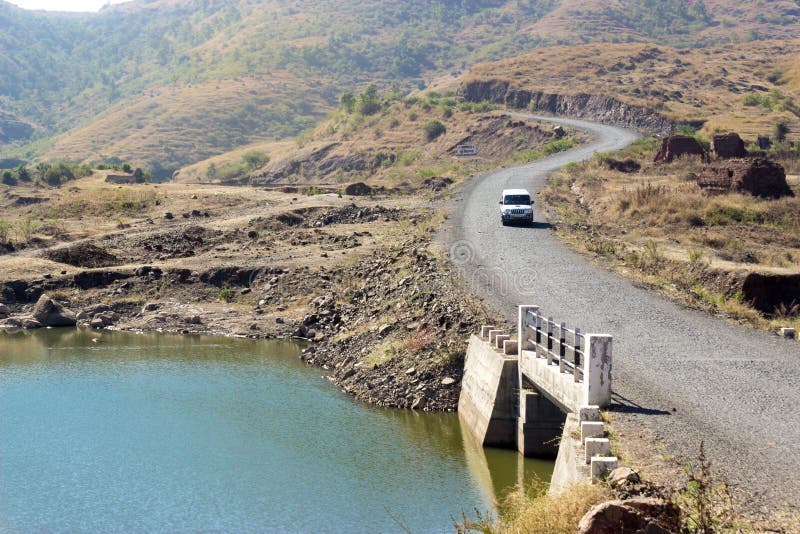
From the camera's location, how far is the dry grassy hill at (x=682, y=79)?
78125mm

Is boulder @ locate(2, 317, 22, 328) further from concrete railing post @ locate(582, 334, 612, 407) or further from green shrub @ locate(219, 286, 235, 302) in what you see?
concrete railing post @ locate(582, 334, 612, 407)

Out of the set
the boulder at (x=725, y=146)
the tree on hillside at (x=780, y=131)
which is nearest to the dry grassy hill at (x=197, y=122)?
the tree on hillside at (x=780, y=131)

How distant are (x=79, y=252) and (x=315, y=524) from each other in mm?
31044

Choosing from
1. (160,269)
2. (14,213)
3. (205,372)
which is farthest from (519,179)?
(14,213)

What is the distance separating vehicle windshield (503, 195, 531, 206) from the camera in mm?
39188

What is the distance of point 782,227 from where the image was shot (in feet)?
126

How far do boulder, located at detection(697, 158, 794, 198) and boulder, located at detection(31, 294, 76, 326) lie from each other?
1150 inches

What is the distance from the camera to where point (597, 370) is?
50.1 feet

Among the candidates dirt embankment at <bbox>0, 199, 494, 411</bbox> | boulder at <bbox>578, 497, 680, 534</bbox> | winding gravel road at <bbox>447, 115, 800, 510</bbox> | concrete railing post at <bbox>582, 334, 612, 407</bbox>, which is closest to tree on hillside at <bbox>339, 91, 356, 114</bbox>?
dirt embankment at <bbox>0, 199, 494, 411</bbox>

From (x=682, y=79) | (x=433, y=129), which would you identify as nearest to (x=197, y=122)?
(x=433, y=129)

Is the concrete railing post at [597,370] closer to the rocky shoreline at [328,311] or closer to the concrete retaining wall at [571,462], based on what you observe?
the concrete retaining wall at [571,462]

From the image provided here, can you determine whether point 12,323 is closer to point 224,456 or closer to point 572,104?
point 224,456

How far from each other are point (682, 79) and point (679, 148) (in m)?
44.8

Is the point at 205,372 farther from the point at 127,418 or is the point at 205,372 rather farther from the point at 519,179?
the point at 519,179
